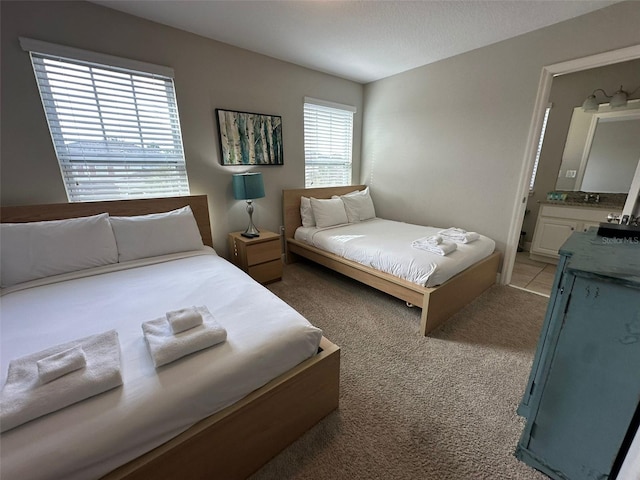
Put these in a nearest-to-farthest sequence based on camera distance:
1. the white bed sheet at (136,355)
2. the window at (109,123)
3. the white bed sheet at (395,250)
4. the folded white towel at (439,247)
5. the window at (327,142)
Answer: the white bed sheet at (136,355), the window at (109,123), the white bed sheet at (395,250), the folded white towel at (439,247), the window at (327,142)

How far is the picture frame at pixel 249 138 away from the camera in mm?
2686

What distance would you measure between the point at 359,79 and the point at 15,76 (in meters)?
3.44

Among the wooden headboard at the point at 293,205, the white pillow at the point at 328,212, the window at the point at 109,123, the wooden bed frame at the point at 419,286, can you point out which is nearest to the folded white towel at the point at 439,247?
the wooden bed frame at the point at 419,286

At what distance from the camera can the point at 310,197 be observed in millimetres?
3426

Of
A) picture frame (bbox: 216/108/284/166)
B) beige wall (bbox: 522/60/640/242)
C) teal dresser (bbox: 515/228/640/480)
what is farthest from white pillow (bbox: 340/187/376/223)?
teal dresser (bbox: 515/228/640/480)

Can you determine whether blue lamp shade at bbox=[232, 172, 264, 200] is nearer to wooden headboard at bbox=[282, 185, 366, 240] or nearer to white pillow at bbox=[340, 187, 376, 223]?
wooden headboard at bbox=[282, 185, 366, 240]

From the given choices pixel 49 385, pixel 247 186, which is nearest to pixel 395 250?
pixel 247 186

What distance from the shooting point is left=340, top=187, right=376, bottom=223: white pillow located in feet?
11.5

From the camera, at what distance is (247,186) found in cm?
259

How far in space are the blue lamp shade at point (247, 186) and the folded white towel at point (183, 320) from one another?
5.40 ft

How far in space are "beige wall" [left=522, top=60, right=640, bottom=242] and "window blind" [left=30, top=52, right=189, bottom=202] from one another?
4.70 m

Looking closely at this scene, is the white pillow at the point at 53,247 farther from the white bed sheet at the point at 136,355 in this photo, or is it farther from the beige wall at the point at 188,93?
the beige wall at the point at 188,93

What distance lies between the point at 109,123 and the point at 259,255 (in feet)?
5.49

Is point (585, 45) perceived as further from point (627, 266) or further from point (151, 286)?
point (151, 286)
